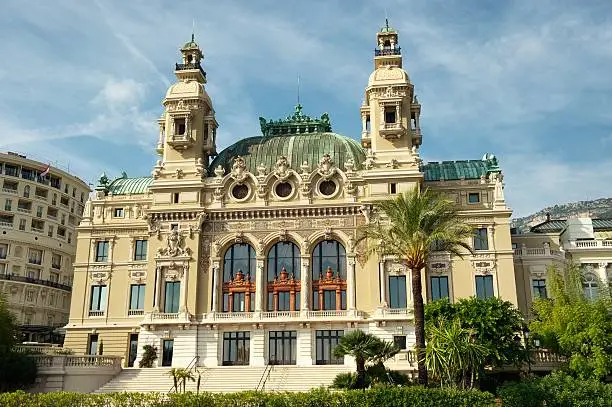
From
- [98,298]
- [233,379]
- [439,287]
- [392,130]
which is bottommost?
[233,379]

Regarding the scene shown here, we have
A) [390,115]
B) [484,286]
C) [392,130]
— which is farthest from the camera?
[390,115]

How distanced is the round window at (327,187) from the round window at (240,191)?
24.9 ft

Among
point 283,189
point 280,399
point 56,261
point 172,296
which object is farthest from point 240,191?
point 56,261

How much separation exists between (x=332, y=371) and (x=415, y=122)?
28877 millimetres

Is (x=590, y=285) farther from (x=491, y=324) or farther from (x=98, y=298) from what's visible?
(x=98, y=298)

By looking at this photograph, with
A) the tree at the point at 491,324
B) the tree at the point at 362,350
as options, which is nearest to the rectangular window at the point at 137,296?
the tree at the point at 362,350

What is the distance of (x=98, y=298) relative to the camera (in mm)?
A: 64562

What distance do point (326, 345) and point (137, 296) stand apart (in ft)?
67.3

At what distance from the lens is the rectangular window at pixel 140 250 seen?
214ft

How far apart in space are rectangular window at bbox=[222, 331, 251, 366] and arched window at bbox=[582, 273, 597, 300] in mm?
33060

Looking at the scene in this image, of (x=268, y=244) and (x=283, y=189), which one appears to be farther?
(x=283, y=189)

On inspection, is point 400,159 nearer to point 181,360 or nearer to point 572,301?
point 572,301

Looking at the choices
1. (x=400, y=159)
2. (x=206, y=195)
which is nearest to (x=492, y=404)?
(x=400, y=159)

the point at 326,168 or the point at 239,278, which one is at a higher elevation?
the point at 326,168
